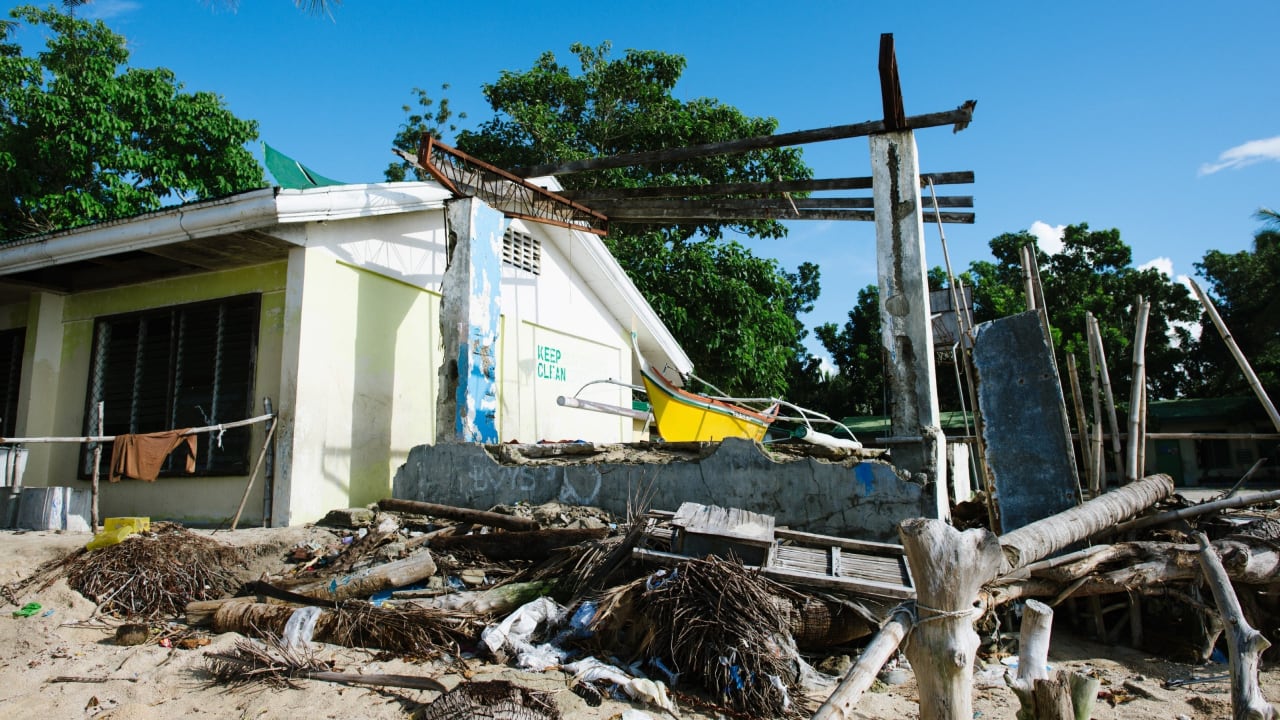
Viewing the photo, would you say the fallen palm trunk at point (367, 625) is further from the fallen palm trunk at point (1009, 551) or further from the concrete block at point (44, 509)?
the concrete block at point (44, 509)

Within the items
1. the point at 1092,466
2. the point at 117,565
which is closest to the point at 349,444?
the point at 117,565

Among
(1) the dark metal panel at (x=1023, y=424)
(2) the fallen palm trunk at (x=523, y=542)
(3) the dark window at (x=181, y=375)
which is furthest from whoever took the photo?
(3) the dark window at (x=181, y=375)

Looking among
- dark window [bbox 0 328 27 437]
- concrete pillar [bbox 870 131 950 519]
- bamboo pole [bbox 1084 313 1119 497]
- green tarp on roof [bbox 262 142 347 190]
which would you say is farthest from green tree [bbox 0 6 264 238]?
bamboo pole [bbox 1084 313 1119 497]

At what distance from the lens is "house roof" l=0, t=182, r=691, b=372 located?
7172mm

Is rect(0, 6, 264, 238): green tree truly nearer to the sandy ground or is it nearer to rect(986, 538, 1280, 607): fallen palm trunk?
the sandy ground

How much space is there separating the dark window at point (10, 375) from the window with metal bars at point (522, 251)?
6256 millimetres

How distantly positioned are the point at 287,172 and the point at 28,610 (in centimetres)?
636

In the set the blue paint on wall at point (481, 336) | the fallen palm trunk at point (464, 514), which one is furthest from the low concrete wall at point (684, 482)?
the blue paint on wall at point (481, 336)

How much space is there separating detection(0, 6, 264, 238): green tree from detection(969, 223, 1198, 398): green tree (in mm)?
21857

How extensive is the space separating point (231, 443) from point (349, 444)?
1.23 m

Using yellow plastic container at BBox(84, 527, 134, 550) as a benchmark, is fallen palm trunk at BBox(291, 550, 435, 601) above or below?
below

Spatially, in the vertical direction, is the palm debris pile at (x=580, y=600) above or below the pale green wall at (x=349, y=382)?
below

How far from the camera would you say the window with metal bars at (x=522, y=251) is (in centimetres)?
1053

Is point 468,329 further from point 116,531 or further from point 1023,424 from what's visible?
point 1023,424
